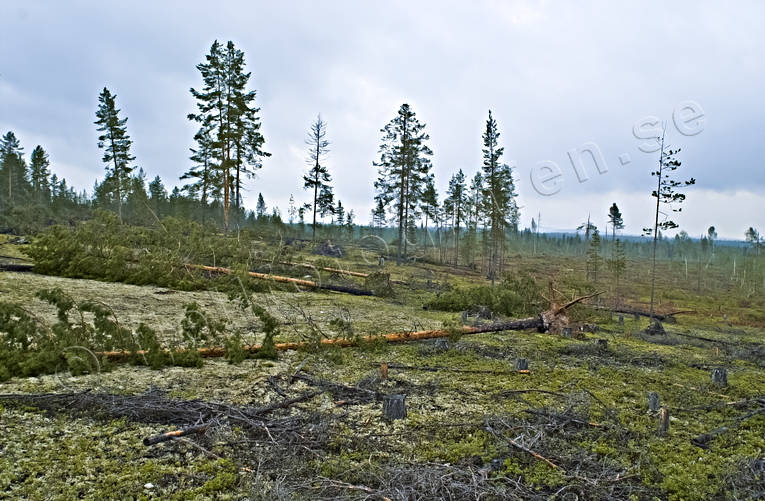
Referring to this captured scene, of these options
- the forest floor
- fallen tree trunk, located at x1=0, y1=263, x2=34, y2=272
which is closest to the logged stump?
the forest floor

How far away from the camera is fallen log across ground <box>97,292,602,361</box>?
22.1 ft

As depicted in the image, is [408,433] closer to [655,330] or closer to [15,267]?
[655,330]

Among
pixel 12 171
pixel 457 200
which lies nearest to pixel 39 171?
pixel 12 171

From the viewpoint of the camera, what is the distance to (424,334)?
8.71 meters

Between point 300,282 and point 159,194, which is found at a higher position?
point 159,194

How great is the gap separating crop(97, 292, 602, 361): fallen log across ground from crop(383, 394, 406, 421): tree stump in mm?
3037

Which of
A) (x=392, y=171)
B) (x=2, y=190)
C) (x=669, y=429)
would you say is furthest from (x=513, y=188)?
(x=2, y=190)

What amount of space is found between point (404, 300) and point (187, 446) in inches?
476

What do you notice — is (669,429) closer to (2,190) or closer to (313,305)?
(313,305)

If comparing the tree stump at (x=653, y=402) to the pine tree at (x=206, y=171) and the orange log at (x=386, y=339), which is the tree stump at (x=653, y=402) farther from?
the pine tree at (x=206, y=171)

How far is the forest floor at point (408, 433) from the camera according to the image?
3180 millimetres

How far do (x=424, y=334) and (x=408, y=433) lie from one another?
4.49 metres

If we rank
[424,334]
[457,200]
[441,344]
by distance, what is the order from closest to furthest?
[441,344], [424,334], [457,200]

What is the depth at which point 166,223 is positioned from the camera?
47.7 ft
